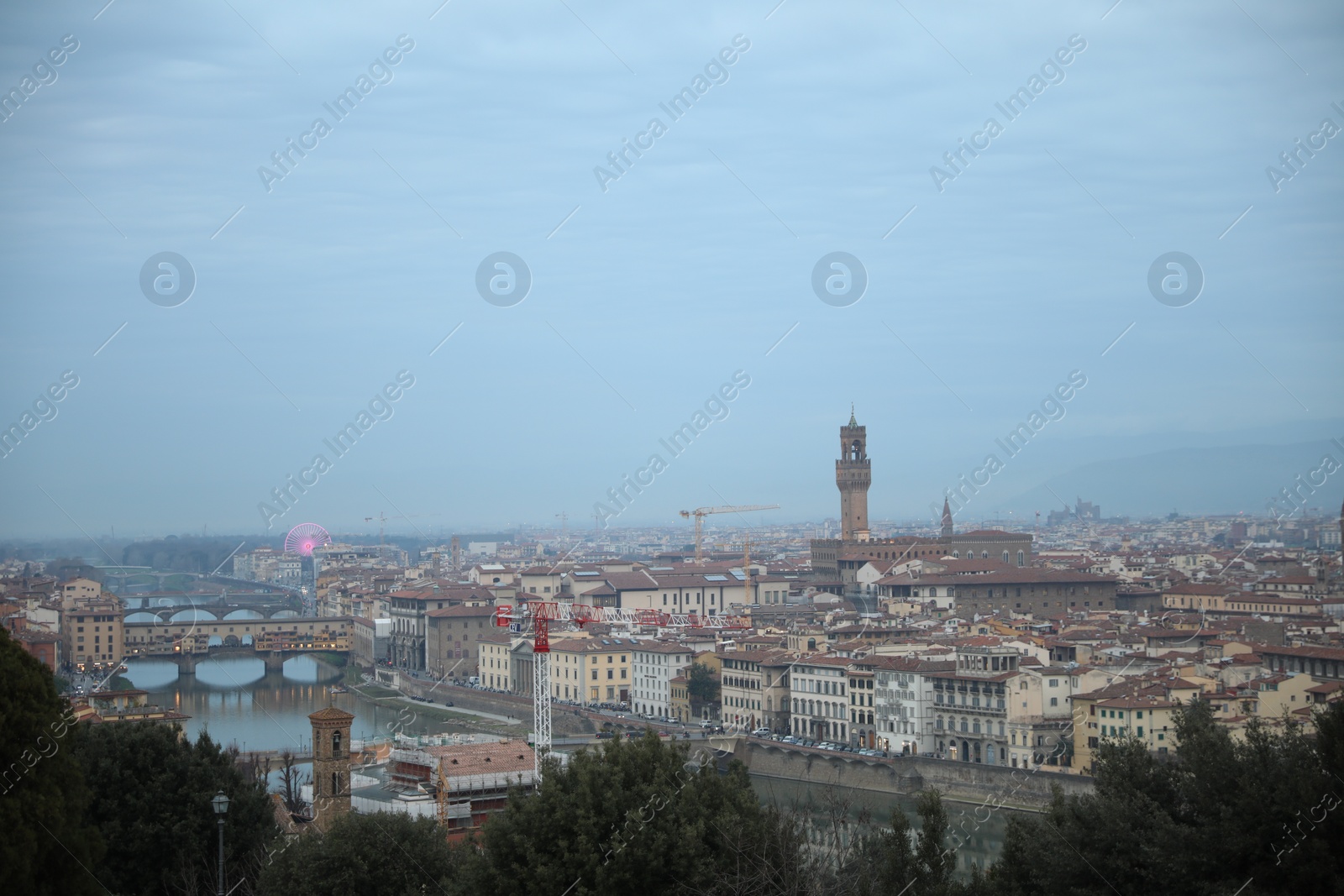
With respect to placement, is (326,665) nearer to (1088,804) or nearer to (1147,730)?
(1147,730)

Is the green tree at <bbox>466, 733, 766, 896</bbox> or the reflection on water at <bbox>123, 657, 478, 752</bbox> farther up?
the green tree at <bbox>466, 733, 766, 896</bbox>

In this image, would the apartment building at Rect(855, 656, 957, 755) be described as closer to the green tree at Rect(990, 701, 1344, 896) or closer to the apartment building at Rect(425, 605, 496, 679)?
the green tree at Rect(990, 701, 1344, 896)

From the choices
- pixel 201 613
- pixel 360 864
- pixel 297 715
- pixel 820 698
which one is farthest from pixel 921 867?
pixel 201 613

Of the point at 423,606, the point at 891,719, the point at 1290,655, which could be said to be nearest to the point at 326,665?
the point at 423,606

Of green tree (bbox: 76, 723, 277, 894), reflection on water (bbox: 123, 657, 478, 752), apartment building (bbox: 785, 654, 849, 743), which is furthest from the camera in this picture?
reflection on water (bbox: 123, 657, 478, 752)

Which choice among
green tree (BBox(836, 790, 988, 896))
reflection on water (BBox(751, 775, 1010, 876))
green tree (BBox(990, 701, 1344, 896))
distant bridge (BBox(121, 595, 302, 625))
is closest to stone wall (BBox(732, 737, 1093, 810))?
reflection on water (BBox(751, 775, 1010, 876))

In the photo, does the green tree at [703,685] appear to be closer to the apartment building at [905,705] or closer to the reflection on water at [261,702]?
the reflection on water at [261,702]

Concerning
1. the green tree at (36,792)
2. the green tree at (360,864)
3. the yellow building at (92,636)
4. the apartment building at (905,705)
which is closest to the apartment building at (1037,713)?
the apartment building at (905,705)
